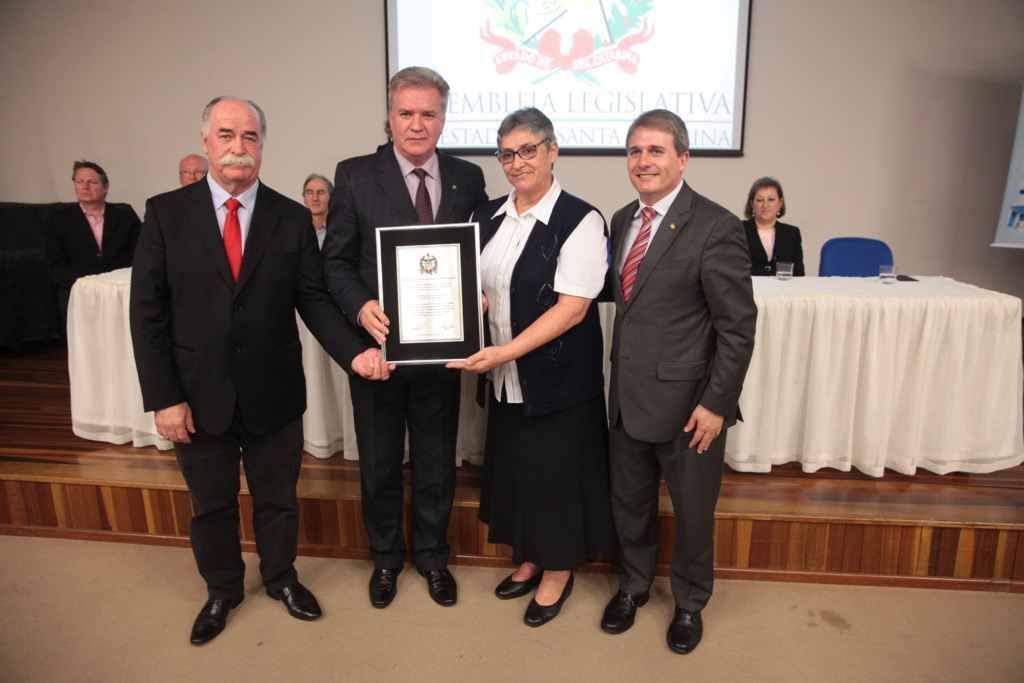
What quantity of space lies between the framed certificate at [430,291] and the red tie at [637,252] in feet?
1.34

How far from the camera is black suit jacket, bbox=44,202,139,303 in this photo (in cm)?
405

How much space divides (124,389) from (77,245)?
1744mm

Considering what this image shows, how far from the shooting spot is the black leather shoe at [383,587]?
2119 mm

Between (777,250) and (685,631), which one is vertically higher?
(777,250)

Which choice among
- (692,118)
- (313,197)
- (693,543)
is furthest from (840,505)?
(692,118)

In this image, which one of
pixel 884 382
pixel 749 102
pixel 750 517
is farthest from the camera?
pixel 749 102

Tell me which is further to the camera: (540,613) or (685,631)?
(540,613)

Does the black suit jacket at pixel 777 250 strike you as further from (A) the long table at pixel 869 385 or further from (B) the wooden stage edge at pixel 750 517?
(B) the wooden stage edge at pixel 750 517

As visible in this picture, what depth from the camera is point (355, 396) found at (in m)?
2.04

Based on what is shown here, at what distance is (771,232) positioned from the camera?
3893 mm

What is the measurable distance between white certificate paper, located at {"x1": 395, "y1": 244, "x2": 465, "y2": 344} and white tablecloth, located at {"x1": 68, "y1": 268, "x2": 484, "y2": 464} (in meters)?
0.89

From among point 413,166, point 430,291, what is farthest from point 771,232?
point 430,291

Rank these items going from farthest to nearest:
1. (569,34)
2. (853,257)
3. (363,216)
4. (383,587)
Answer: (569,34) → (853,257) → (383,587) → (363,216)

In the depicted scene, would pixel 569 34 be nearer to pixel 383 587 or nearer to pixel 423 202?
pixel 423 202
